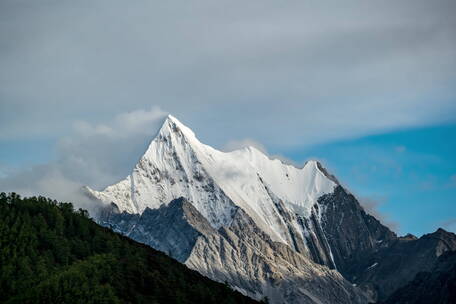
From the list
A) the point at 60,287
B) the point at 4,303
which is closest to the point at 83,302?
the point at 60,287

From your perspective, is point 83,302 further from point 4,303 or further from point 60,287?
point 4,303

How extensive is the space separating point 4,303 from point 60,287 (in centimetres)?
1404

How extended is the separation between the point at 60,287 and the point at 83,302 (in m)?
6.82

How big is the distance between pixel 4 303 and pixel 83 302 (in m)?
19.2

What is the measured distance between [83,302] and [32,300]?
1299 cm

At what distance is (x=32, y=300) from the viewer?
7603 inches

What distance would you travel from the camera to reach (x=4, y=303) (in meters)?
197

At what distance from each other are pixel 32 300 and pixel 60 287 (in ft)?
27.4

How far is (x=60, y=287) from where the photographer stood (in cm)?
19900
